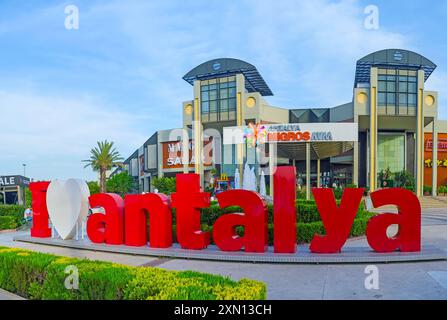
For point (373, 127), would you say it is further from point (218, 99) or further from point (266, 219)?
point (266, 219)

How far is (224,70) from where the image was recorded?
51.2m

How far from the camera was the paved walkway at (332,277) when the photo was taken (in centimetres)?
741

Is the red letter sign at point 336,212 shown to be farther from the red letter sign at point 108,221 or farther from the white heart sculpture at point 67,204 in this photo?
the white heart sculpture at point 67,204

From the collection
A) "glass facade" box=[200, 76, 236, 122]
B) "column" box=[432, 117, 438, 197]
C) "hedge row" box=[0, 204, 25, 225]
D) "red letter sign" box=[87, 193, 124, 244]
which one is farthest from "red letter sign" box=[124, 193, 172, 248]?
"column" box=[432, 117, 438, 197]

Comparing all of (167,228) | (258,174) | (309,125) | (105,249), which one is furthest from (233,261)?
(258,174)

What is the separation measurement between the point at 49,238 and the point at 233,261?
27.3ft

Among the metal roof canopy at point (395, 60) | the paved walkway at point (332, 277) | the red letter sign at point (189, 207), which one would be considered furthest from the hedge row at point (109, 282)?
the metal roof canopy at point (395, 60)

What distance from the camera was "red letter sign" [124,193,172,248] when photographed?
11859mm

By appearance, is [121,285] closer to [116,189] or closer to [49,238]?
[49,238]

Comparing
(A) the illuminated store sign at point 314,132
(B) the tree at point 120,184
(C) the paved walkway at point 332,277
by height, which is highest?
(A) the illuminated store sign at point 314,132

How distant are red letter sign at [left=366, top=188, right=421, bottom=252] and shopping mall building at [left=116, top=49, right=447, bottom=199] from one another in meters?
30.7

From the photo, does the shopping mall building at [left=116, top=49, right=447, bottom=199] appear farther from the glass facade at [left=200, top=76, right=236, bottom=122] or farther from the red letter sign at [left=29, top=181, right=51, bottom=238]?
the red letter sign at [left=29, top=181, right=51, bottom=238]

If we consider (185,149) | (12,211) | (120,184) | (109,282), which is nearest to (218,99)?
(185,149)

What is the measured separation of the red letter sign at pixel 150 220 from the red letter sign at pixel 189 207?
0.43 meters
